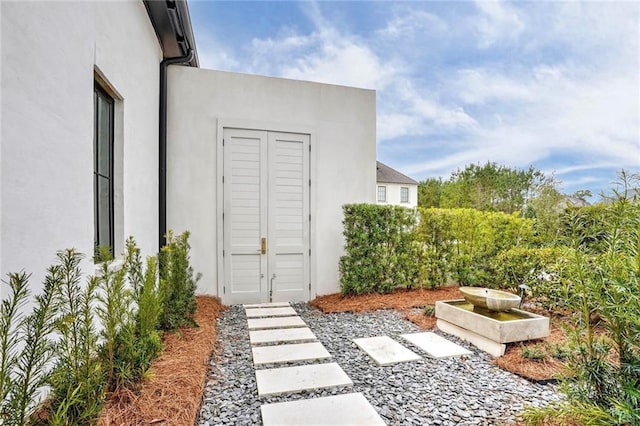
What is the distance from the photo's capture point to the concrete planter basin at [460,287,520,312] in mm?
3645

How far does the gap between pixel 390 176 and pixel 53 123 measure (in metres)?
27.4

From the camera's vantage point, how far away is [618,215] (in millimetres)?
1905

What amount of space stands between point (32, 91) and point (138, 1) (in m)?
2.92

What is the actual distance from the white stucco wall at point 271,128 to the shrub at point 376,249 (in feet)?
1.32

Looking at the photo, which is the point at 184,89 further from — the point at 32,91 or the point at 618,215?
the point at 618,215

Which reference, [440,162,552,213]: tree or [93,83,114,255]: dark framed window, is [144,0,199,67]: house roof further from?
[440,162,552,213]: tree

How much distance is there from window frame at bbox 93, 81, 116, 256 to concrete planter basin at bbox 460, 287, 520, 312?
4.10 meters

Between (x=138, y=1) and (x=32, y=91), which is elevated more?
(x=138, y=1)

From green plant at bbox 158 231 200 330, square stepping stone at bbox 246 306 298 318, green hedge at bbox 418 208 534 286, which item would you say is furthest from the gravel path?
green hedge at bbox 418 208 534 286

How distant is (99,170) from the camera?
3.14 m

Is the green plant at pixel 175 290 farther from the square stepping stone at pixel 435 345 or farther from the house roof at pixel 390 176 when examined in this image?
the house roof at pixel 390 176

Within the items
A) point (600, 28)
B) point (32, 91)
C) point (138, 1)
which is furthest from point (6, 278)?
point (600, 28)

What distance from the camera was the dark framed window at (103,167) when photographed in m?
3.08

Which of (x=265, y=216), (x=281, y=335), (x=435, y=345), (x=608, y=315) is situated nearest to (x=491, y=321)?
(x=435, y=345)
